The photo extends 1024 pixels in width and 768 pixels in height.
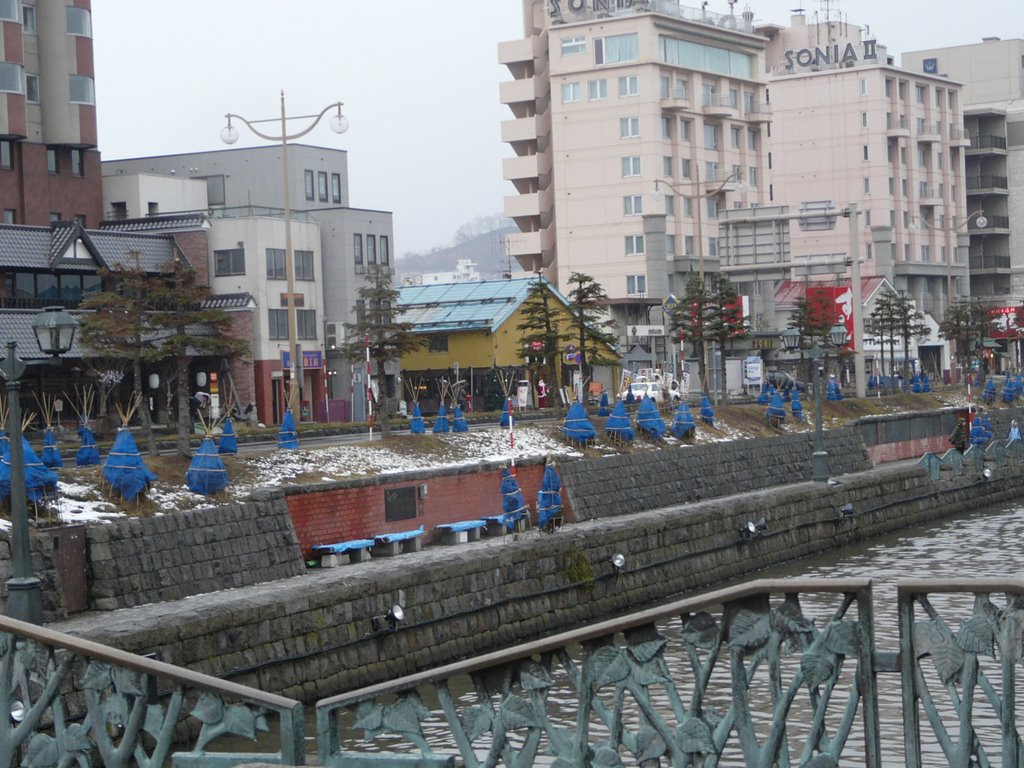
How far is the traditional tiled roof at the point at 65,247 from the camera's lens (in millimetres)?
54250

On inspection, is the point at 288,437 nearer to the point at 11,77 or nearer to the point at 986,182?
the point at 11,77

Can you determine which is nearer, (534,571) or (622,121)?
(534,571)

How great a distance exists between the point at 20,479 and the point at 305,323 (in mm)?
47469

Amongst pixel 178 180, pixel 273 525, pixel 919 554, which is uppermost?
pixel 178 180

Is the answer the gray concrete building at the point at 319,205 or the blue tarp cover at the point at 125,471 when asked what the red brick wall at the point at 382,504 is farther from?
the gray concrete building at the point at 319,205

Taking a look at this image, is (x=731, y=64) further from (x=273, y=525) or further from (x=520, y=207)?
(x=273, y=525)

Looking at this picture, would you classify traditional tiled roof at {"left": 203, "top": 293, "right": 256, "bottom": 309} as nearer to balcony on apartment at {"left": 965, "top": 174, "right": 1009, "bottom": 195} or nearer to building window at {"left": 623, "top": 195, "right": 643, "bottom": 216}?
building window at {"left": 623, "top": 195, "right": 643, "bottom": 216}

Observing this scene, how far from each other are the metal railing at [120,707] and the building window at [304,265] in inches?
2135

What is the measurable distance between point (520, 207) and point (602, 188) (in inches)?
230

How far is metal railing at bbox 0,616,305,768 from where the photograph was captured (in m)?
9.95

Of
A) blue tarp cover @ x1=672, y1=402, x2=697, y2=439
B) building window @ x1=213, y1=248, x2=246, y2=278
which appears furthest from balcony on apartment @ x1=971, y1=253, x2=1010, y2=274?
blue tarp cover @ x1=672, y1=402, x2=697, y2=439

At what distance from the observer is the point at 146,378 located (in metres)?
56.3

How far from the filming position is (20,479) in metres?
17.8

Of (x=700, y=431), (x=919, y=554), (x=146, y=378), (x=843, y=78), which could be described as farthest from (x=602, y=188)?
(x=919, y=554)
